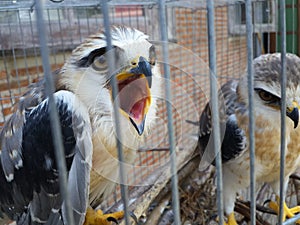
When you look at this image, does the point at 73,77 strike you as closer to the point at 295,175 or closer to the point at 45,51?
the point at 45,51

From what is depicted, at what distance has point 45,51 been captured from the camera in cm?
36

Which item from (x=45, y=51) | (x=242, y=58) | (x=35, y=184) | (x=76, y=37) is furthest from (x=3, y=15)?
(x=242, y=58)

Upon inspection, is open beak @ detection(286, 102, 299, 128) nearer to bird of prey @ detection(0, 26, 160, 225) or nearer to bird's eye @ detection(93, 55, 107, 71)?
bird of prey @ detection(0, 26, 160, 225)

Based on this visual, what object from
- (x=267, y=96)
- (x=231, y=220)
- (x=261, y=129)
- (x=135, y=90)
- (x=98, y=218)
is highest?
(x=135, y=90)

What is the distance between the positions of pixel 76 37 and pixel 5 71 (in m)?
0.44

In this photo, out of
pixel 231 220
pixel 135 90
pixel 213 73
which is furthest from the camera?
pixel 231 220

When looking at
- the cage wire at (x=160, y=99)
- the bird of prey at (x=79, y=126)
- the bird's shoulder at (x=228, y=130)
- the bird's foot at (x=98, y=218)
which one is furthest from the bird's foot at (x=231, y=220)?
the bird of prey at (x=79, y=126)

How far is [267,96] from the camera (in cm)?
103

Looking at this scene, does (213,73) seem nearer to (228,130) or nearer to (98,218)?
(228,130)

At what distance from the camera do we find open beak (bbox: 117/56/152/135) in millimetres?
687

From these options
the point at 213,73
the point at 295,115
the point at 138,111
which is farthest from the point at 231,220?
the point at 213,73

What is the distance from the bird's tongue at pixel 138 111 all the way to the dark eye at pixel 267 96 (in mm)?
475

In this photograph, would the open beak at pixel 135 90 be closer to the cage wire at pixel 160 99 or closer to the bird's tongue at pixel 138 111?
the bird's tongue at pixel 138 111

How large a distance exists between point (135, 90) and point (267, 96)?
20.1 inches
